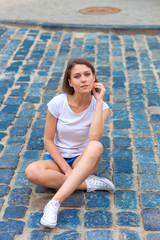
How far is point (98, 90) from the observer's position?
4.20 metres

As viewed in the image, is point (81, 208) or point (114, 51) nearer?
point (81, 208)

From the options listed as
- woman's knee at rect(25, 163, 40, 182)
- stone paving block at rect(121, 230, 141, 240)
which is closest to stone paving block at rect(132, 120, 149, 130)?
woman's knee at rect(25, 163, 40, 182)

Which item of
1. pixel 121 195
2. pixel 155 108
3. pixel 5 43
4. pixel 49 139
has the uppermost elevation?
pixel 49 139

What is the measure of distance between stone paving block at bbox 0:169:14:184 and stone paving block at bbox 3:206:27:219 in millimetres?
480

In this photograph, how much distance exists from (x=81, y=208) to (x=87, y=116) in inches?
36.7

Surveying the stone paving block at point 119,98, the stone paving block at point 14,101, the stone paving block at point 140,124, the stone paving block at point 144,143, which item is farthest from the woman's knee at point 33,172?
the stone paving block at point 119,98

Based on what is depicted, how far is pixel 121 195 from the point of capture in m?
4.11

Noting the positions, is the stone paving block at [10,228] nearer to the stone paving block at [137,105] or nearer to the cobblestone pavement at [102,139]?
the cobblestone pavement at [102,139]

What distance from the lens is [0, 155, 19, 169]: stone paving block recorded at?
4641 mm

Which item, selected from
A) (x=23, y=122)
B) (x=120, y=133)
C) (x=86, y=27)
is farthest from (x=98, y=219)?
(x=86, y=27)

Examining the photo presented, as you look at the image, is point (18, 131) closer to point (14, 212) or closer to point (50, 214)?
point (14, 212)

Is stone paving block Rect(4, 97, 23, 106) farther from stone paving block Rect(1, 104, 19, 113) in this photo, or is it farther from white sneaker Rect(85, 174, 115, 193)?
white sneaker Rect(85, 174, 115, 193)

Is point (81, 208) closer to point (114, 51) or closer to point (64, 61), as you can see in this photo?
point (64, 61)

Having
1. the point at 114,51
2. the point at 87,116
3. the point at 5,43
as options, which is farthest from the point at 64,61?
the point at 87,116
